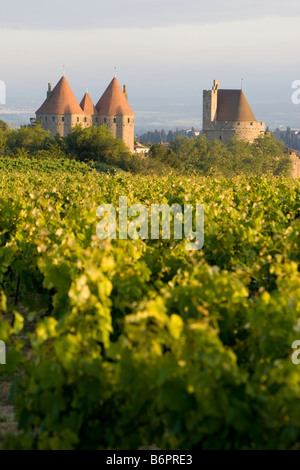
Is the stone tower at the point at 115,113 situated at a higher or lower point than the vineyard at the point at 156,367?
higher

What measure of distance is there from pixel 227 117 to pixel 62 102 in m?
17.7

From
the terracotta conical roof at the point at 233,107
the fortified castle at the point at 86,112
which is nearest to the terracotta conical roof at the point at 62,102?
the fortified castle at the point at 86,112

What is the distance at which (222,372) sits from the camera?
275 cm

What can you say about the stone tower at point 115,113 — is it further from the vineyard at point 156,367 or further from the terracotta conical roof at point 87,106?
the vineyard at point 156,367

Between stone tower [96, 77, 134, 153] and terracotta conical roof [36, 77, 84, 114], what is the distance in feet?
7.05

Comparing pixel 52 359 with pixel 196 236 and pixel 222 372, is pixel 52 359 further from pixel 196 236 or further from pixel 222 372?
pixel 196 236

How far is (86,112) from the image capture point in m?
60.9

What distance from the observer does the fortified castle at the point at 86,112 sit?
6034 centimetres

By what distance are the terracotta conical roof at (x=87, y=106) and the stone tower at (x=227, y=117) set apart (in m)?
13.6

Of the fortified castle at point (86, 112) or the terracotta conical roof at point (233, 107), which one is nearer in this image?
the fortified castle at point (86, 112)

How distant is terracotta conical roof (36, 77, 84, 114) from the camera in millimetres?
60344

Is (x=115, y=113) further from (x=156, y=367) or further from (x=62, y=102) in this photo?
(x=156, y=367)

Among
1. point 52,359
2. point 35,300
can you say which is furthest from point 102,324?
point 35,300

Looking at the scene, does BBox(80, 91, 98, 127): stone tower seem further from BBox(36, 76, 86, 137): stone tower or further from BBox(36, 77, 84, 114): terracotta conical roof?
BBox(36, 77, 84, 114): terracotta conical roof
